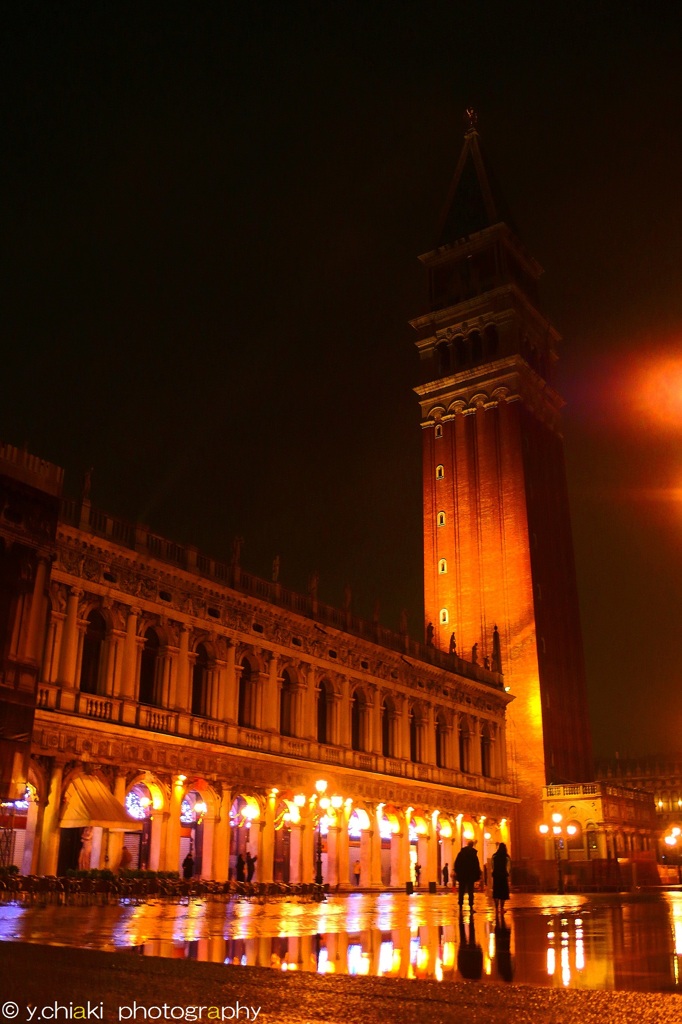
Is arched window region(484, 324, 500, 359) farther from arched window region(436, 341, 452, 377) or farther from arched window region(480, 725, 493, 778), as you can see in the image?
arched window region(480, 725, 493, 778)

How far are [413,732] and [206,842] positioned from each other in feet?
50.5

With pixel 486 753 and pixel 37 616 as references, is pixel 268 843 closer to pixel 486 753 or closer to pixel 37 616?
pixel 37 616

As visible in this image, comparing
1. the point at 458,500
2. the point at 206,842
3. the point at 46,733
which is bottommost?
the point at 206,842

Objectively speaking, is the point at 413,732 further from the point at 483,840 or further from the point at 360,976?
the point at 360,976

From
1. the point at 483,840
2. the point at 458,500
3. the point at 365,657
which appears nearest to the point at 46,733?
the point at 365,657

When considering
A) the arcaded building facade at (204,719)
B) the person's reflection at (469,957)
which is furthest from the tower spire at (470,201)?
the person's reflection at (469,957)

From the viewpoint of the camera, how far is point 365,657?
4097 centimetres

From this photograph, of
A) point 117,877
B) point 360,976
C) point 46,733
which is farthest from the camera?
point 46,733

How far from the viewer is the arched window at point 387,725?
1669 inches

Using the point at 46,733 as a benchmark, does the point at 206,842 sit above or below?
below

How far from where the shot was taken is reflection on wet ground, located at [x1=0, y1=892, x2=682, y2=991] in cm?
884

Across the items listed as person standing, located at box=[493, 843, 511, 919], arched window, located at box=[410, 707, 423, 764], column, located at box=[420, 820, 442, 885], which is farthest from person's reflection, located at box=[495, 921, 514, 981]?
arched window, located at box=[410, 707, 423, 764]

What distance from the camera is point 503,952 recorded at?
35.0 feet

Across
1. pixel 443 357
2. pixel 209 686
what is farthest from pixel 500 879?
pixel 443 357
